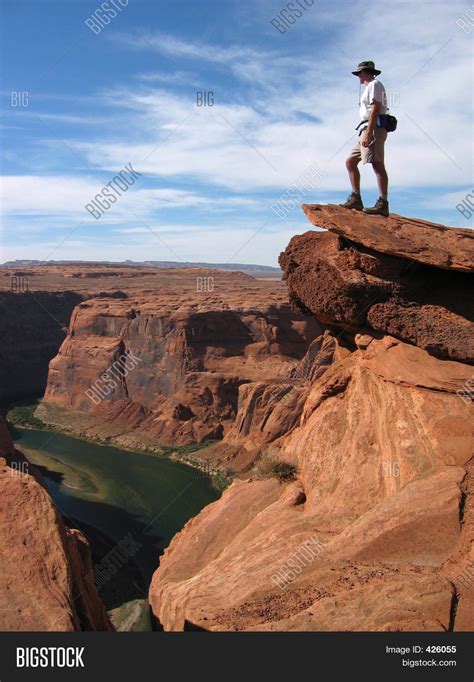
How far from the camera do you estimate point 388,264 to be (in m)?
13.8

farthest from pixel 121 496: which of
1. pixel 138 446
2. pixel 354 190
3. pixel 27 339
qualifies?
pixel 27 339

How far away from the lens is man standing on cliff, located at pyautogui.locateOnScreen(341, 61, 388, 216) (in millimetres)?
12656

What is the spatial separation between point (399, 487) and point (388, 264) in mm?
4860

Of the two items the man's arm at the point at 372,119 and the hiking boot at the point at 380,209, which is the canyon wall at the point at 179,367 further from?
the man's arm at the point at 372,119

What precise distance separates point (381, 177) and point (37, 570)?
1020cm

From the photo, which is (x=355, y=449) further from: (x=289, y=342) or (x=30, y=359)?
(x=30, y=359)

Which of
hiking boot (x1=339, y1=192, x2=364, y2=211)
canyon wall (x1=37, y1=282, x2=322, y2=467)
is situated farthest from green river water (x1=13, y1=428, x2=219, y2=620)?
hiking boot (x1=339, y1=192, x2=364, y2=211)

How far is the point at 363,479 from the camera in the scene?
1274 cm

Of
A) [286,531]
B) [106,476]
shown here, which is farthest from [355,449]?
[106,476]

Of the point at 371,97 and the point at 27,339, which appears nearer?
the point at 371,97

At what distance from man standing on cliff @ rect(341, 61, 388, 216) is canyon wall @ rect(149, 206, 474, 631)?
0.90 m

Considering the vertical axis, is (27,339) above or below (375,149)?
below

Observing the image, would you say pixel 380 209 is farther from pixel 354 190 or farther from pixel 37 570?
pixel 37 570

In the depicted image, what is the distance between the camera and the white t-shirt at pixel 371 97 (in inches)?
496
